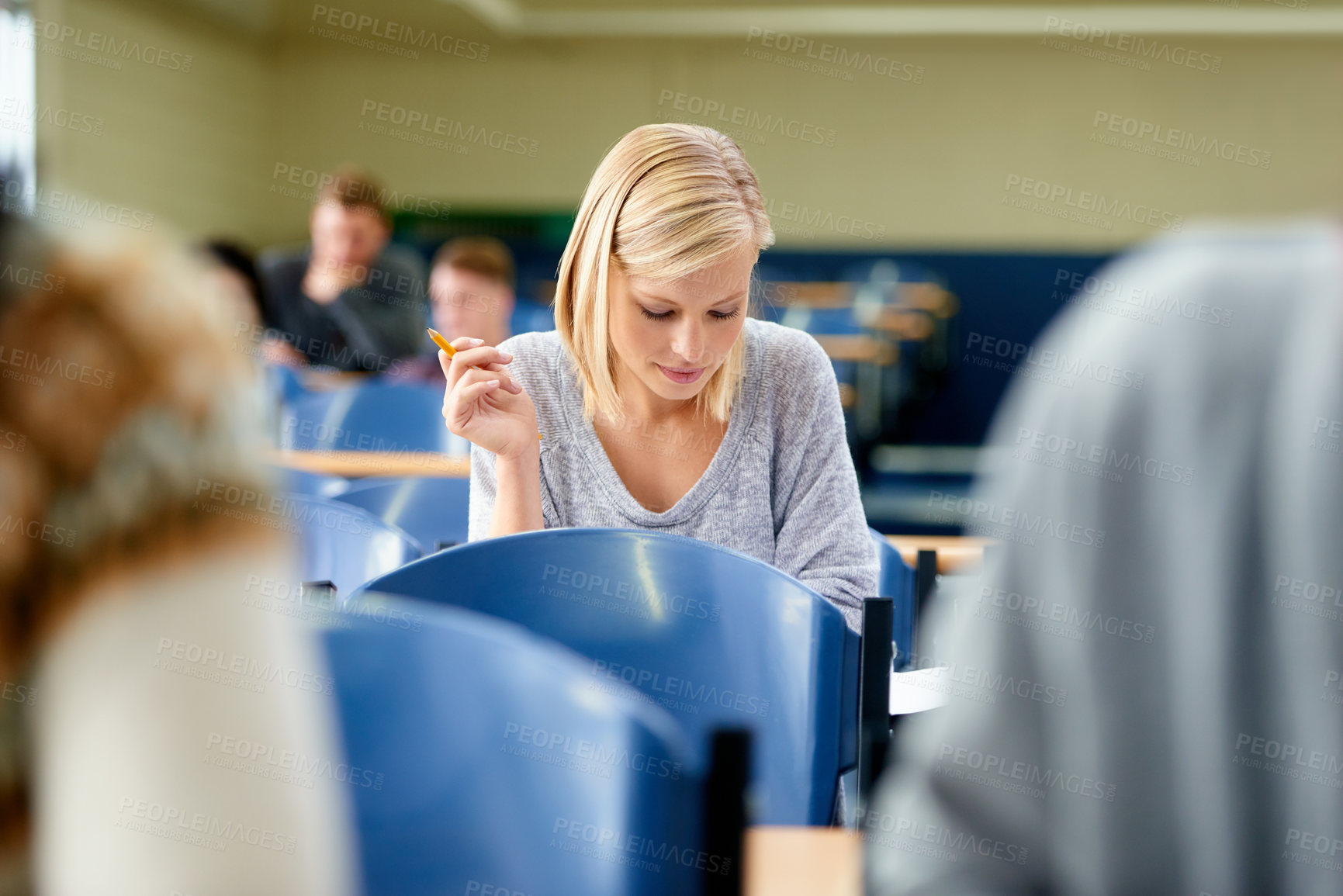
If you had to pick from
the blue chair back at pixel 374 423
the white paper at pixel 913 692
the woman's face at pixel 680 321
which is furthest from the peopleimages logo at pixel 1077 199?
the white paper at pixel 913 692

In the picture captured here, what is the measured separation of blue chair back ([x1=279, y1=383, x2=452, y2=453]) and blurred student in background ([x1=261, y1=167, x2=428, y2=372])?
4.02 feet

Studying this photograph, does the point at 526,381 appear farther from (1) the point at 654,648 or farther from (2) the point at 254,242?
(2) the point at 254,242

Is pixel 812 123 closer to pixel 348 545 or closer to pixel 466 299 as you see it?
pixel 466 299

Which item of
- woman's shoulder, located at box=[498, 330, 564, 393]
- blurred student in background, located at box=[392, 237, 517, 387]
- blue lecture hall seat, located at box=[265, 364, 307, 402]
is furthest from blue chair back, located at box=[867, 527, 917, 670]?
blue lecture hall seat, located at box=[265, 364, 307, 402]

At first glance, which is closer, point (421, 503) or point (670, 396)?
point (670, 396)

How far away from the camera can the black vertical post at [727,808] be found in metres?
0.67

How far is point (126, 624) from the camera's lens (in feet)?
1.42

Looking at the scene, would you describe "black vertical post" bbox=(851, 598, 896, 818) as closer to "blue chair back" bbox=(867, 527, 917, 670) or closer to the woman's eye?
the woman's eye

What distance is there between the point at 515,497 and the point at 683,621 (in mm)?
488

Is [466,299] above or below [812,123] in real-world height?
below

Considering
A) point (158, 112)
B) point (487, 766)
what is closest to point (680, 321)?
point (487, 766)

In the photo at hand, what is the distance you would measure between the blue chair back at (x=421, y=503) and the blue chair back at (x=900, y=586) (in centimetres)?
78

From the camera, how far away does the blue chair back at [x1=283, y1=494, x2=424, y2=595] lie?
1.71m

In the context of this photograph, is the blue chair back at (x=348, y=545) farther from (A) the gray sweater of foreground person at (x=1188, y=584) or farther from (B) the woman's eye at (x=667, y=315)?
(A) the gray sweater of foreground person at (x=1188, y=584)
